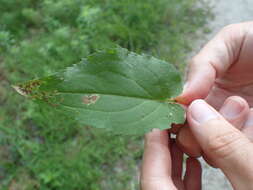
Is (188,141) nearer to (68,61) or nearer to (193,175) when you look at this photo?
(193,175)

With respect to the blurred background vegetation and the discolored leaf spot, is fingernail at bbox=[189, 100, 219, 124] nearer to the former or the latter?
the discolored leaf spot

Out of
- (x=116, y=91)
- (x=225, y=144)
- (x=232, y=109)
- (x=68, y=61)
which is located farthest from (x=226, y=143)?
(x=68, y=61)

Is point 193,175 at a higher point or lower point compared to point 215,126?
lower

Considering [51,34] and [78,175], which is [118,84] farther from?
[51,34]

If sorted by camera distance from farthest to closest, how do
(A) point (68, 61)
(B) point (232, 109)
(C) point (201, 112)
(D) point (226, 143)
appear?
1. (A) point (68, 61)
2. (B) point (232, 109)
3. (C) point (201, 112)
4. (D) point (226, 143)

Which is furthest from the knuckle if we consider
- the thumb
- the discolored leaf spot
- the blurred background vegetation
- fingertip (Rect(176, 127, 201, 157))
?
the blurred background vegetation

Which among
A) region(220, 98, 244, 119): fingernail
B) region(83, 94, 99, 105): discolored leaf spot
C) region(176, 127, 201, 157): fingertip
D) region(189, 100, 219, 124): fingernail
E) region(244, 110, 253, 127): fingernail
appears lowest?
region(176, 127, 201, 157): fingertip

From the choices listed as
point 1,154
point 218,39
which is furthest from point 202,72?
point 1,154

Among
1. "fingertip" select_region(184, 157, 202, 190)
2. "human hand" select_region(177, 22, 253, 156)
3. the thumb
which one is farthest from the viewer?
"fingertip" select_region(184, 157, 202, 190)
